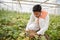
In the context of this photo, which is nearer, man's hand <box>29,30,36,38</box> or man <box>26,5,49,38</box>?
man <box>26,5,49,38</box>

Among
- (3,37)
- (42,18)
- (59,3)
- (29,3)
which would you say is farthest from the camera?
(29,3)

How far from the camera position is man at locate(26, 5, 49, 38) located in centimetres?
419

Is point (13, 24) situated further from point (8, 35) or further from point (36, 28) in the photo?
point (36, 28)

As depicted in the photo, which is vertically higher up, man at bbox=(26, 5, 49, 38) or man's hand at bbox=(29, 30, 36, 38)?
man at bbox=(26, 5, 49, 38)

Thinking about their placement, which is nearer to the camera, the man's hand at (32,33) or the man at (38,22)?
the man at (38,22)

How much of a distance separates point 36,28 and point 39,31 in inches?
8.7

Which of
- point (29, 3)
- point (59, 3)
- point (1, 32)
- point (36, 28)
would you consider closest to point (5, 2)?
point (29, 3)

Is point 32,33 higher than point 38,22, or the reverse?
point 38,22

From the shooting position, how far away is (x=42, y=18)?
14.0 ft

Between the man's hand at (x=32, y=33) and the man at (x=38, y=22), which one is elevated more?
the man at (x=38, y=22)

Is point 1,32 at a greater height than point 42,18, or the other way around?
point 42,18

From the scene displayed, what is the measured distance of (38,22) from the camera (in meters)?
4.50

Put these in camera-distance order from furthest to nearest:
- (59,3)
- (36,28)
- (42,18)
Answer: (59,3) < (36,28) < (42,18)

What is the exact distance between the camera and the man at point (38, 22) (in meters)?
4.19
